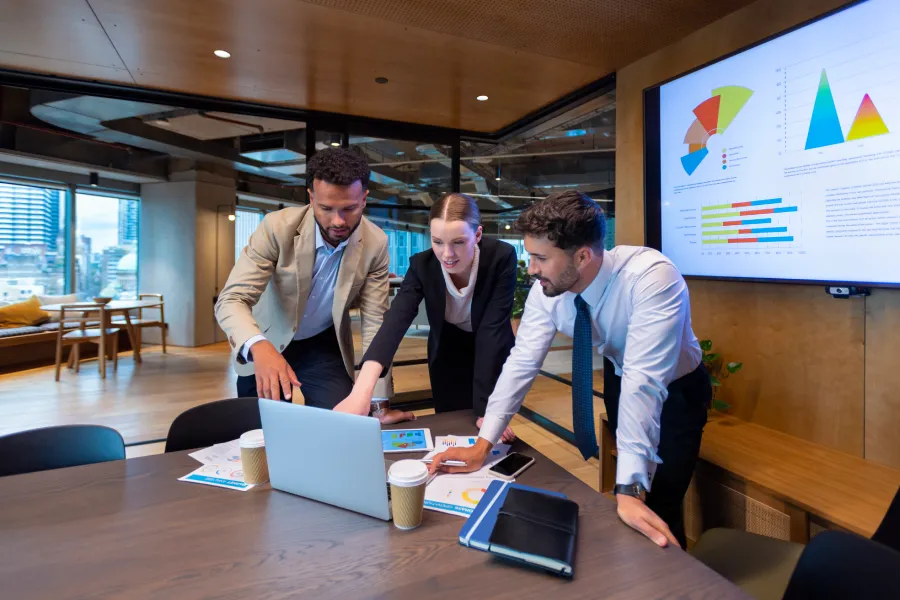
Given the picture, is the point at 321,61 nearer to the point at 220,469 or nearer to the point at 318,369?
the point at 318,369

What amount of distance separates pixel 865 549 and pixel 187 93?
4.58 m

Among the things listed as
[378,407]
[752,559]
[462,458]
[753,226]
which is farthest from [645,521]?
[753,226]

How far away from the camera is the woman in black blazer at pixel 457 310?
179 cm

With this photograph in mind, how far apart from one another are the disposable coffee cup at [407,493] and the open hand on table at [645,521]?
1.38 ft

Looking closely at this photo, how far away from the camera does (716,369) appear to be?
266 centimetres

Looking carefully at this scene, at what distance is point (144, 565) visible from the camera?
888 mm

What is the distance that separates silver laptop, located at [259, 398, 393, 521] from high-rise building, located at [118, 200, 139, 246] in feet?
29.9

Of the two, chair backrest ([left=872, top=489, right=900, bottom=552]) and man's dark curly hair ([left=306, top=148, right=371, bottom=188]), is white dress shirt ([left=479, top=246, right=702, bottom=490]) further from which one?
man's dark curly hair ([left=306, top=148, right=371, bottom=188])

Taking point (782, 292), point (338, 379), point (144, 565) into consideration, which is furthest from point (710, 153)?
point (144, 565)

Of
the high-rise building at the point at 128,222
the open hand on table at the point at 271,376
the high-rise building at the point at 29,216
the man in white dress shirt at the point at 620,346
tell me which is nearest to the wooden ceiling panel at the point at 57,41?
the open hand on table at the point at 271,376

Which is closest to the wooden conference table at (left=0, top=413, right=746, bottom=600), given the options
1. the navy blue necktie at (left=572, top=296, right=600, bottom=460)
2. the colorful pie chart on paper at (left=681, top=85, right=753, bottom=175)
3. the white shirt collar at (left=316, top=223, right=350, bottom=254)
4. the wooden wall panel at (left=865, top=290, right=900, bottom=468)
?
the navy blue necktie at (left=572, top=296, right=600, bottom=460)

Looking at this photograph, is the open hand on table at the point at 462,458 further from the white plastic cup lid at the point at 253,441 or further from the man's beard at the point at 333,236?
the man's beard at the point at 333,236

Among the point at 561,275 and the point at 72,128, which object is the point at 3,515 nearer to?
the point at 561,275

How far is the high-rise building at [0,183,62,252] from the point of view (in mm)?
7047
